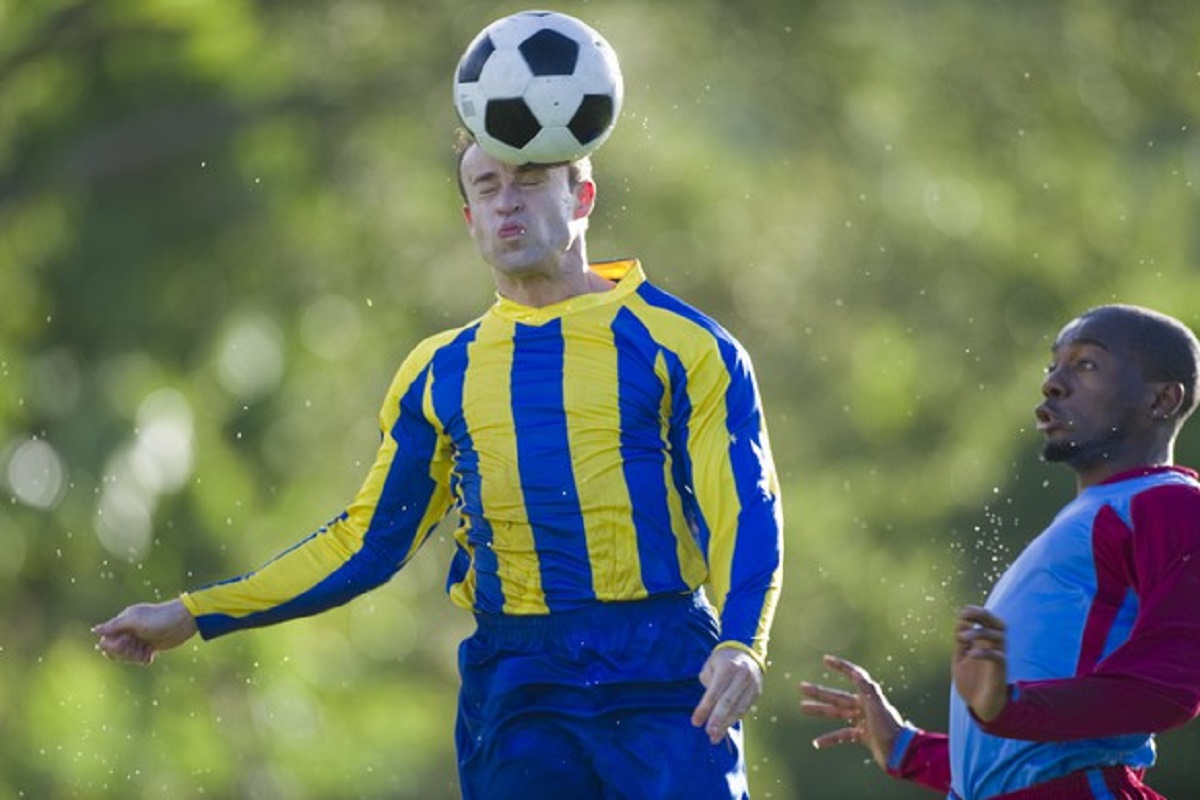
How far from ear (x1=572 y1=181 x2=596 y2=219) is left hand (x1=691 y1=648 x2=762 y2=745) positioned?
1.22m

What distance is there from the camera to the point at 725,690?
243 inches

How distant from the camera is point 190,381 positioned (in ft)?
72.7

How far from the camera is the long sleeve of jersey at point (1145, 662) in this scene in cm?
598

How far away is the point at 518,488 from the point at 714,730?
896mm

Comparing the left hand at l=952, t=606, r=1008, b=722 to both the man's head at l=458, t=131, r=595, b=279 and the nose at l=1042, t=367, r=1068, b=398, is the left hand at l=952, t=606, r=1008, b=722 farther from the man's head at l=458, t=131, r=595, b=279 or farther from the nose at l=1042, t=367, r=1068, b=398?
the man's head at l=458, t=131, r=595, b=279

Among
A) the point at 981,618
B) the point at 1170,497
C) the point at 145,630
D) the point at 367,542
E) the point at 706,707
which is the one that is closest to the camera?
the point at 981,618

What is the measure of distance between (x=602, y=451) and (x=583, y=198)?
2.10 feet

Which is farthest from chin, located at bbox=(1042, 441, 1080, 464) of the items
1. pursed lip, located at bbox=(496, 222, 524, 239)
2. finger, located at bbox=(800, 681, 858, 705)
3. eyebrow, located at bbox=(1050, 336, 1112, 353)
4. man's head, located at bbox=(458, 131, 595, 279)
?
pursed lip, located at bbox=(496, 222, 524, 239)

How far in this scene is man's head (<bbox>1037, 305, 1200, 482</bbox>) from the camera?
6.66 m

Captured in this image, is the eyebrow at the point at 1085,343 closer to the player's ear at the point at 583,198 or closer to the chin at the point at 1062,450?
the chin at the point at 1062,450

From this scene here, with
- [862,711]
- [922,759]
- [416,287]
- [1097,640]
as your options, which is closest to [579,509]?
[862,711]

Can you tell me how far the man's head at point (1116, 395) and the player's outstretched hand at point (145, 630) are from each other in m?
2.01

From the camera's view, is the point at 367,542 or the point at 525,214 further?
the point at 367,542

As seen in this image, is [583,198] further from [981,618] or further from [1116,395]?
[981,618]
